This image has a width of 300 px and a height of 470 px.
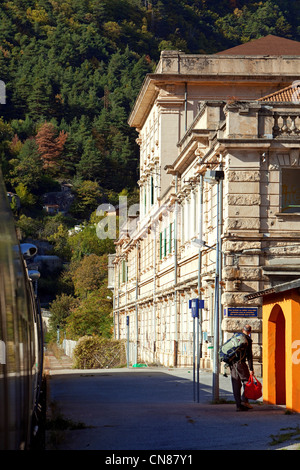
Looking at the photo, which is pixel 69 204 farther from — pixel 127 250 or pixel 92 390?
pixel 92 390

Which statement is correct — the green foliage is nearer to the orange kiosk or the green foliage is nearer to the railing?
the railing

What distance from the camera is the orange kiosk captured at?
53.9ft

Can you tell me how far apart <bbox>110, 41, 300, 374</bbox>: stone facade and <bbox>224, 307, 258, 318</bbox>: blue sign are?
5.7 inches

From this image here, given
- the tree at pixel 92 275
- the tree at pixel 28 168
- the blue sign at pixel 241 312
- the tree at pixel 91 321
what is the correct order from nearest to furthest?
the blue sign at pixel 241 312
the tree at pixel 91 321
the tree at pixel 92 275
the tree at pixel 28 168

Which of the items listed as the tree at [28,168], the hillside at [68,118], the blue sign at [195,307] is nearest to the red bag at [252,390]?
the blue sign at [195,307]

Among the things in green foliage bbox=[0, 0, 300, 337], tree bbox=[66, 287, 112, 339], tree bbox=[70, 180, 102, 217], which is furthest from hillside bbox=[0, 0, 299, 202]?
tree bbox=[66, 287, 112, 339]

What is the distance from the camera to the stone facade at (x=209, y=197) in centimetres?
3244

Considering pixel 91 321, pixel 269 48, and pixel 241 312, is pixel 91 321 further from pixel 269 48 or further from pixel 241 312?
pixel 241 312

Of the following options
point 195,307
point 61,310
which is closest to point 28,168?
point 61,310

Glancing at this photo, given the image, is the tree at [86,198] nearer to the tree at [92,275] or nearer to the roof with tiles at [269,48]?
the tree at [92,275]

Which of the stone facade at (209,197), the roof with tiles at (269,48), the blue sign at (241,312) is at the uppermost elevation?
the roof with tiles at (269,48)

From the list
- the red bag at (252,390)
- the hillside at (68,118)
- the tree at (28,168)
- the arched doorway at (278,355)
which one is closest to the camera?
the red bag at (252,390)

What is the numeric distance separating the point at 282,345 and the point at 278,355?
209 millimetres

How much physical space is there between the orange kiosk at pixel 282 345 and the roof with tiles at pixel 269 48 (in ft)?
144
